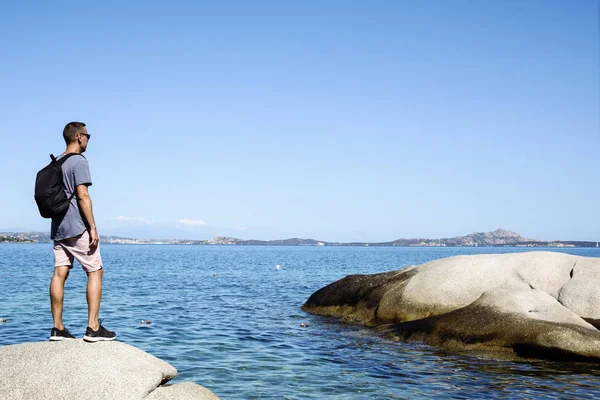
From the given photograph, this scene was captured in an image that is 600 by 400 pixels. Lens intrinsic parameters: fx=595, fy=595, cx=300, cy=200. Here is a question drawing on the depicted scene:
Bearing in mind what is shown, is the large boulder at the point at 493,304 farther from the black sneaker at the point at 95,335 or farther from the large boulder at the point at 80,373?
the black sneaker at the point at 95,335

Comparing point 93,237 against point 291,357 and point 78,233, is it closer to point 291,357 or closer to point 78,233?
point 78,233

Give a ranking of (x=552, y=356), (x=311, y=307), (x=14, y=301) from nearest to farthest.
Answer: (x=552, y=356) → (x=311, y=307) → (x=14, y=301)

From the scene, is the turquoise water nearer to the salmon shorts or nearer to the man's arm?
the salmon shorts

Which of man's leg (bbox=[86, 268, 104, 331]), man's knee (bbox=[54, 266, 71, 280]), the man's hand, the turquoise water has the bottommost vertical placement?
the turquoise water

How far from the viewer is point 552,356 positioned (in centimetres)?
1528

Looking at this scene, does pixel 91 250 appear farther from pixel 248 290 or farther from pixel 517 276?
pixel 248 290

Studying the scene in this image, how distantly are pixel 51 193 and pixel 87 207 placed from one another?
0.62 metres

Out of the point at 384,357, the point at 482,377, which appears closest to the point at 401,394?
A: the point at 482,377

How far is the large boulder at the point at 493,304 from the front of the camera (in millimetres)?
15680

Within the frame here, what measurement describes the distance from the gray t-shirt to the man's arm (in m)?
0.10

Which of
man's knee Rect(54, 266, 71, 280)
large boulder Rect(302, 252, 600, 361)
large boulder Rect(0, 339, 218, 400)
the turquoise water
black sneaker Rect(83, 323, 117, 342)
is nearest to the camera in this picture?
large boulder Rect(0, 339, 218, 400)

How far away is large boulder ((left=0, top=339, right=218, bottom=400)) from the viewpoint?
345 inches

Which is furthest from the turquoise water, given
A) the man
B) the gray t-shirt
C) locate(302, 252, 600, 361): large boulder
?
the gray t-shirt

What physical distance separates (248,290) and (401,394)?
2665cm
